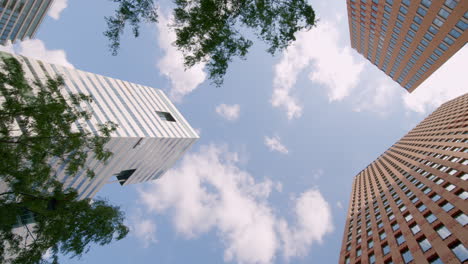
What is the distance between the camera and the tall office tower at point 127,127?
43.1m

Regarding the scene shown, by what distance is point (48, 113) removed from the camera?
13062 millimetres

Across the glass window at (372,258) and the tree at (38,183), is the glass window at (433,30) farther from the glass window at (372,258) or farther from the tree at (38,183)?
the tree at (38,183)

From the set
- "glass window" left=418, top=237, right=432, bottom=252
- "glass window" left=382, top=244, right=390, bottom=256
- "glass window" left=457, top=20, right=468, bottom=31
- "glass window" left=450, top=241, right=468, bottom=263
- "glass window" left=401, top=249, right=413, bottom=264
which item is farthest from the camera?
"glass window" left=457, top=20, right=468, bottom=31

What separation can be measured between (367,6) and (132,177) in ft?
221

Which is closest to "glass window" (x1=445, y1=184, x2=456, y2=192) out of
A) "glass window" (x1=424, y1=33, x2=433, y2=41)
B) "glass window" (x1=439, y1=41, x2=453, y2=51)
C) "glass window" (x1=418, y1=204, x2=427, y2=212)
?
"glass window" (x1=418, y1=204, x2=427, y2=212)

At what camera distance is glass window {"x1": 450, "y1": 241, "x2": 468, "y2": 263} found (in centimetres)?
1939

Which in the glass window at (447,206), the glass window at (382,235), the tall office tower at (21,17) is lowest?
the glass window at (447,206)

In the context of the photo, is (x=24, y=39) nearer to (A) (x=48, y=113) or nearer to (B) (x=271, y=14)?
(A) (x=48, y=113)

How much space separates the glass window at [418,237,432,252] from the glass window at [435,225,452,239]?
4.59 feet

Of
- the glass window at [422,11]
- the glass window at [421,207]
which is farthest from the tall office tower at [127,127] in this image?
the glass window at [422,11]

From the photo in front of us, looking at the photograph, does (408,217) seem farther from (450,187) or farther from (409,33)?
(409,33)

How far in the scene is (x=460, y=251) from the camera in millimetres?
20031

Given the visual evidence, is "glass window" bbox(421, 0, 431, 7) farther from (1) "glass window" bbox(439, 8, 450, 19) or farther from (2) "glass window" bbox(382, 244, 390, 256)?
(2) "glass window" bbox(382, 244, 390, 256)

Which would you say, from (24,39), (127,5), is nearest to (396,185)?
(127,5)
